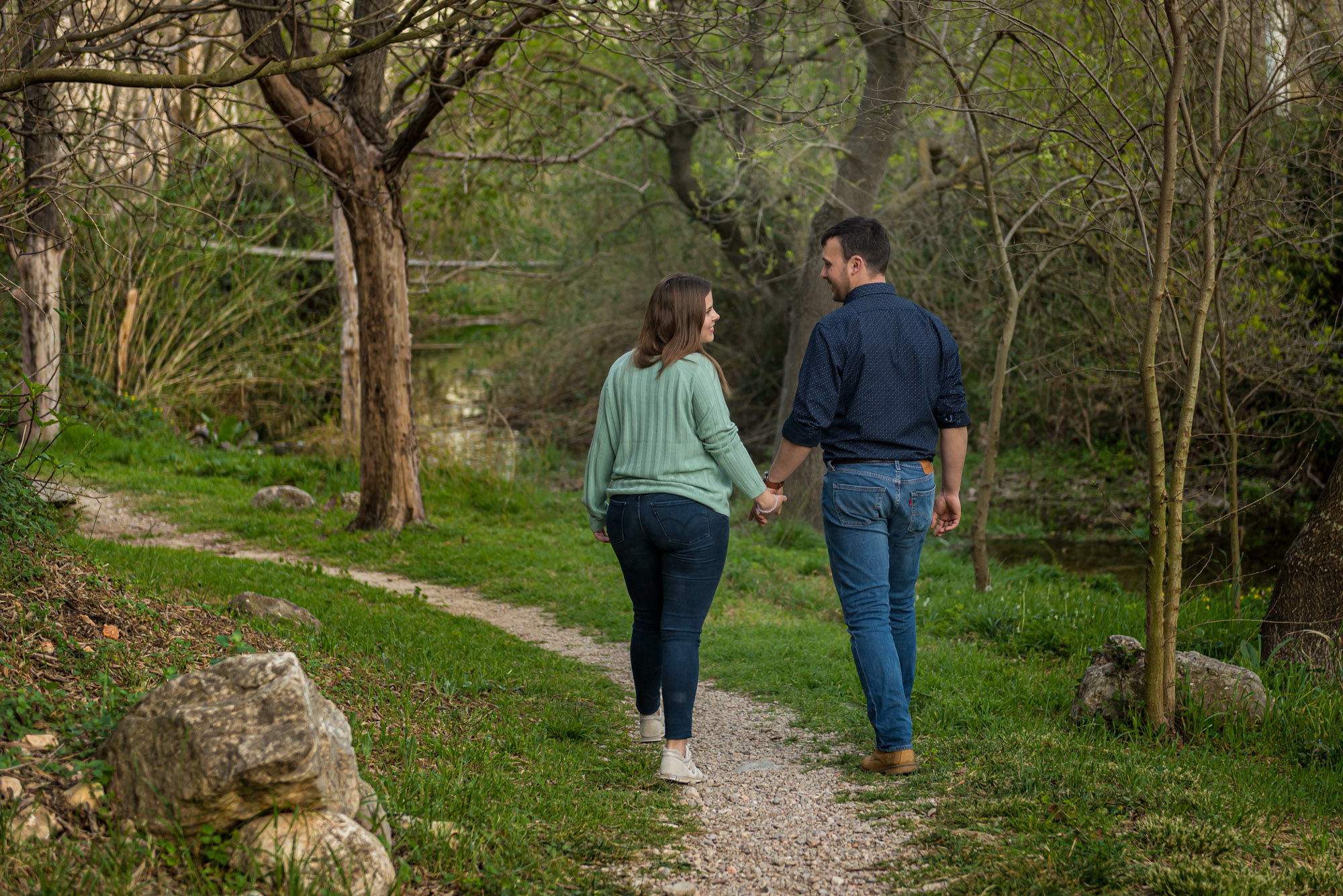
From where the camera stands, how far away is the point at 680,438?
13.1 ft

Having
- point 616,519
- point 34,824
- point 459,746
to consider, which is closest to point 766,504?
point 616,519

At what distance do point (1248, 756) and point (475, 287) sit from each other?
63.0ft

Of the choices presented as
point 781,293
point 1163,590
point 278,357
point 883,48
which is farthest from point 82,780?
point 278,357

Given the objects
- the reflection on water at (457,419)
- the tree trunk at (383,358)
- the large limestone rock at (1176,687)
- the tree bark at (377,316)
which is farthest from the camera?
the reflection on water at (457,419)

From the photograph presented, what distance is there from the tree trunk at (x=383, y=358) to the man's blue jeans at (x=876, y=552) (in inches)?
218

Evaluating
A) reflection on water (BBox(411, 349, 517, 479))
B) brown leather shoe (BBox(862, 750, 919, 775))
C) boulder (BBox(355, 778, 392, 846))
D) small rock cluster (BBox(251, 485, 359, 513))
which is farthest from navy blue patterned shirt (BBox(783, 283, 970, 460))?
small rock cluster (BBox(251, 485, 359, 513))

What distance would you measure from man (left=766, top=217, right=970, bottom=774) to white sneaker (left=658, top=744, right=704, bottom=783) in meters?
0.70

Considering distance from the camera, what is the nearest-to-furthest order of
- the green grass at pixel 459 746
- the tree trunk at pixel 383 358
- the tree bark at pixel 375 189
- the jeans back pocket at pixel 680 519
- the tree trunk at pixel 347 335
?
the green grass at pixel 459 746
the jeans back pocket at pixel 680 519
the tree bark at pixel 375 189
the tree trunk at pixel 383 358
the tree trunk at pixel 347 335

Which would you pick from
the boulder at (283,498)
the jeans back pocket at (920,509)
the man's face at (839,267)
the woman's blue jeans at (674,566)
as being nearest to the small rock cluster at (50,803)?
the woman's blue jeans at (674,566)

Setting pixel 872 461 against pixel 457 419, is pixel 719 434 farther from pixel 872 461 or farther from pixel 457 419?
pixel 457 419

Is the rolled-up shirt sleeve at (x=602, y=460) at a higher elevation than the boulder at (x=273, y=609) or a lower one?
higher

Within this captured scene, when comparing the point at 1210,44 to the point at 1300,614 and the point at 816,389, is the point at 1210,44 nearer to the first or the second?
the point at 1300,614

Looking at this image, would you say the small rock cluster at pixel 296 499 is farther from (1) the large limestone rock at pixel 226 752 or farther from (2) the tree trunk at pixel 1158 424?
(2) the tree trunk at pixel 1158 424

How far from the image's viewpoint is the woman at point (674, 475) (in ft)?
13.1
